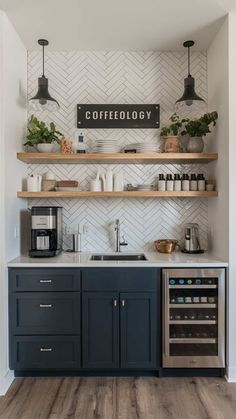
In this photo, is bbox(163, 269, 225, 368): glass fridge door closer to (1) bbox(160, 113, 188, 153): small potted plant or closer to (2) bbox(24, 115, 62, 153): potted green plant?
(1) bbox(160, 113, 188, 153): small potted plant

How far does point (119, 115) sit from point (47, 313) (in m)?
2.00

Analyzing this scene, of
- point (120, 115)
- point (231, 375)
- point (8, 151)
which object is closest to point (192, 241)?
point (231, 375)

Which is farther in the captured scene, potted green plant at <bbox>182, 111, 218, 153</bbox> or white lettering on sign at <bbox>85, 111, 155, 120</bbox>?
white lettering on sign at <bbox>85, 111, 155, 120</bbox>

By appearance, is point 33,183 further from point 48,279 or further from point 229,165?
point 229,165

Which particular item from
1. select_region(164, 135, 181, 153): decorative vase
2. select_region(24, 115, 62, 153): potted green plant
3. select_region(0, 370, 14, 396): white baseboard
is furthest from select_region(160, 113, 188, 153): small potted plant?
select_region(0, 370, 14, 396): white baseboard

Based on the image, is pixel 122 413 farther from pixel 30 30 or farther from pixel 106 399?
pixel 30 30

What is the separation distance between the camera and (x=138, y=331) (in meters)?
2.60

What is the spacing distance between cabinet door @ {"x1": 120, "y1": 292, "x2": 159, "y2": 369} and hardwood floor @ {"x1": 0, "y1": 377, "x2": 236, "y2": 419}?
17cm

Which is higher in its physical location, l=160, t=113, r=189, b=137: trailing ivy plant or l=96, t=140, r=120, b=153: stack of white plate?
l=160, t=113, r=189, b=137: trailing ivy plant

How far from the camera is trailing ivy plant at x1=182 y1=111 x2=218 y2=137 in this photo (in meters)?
2.84

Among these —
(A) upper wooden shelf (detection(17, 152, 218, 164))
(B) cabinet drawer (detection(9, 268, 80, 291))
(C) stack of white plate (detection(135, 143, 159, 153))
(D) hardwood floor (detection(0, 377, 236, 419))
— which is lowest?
(D) hardwood floor (detection(0, 377, 236, 419))

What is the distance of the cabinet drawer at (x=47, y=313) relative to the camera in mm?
2602

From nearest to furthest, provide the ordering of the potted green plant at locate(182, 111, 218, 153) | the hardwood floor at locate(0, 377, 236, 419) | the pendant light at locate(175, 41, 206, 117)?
the hardwood floor at locate(0, 377, 236, 419)
the pendant light at locate(175, 41, 206, 117)
the potted green plant at locate(182, 111, 218, 153)

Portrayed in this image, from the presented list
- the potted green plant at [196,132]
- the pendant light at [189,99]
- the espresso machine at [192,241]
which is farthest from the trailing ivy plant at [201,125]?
the espresso machine at [192,241]
